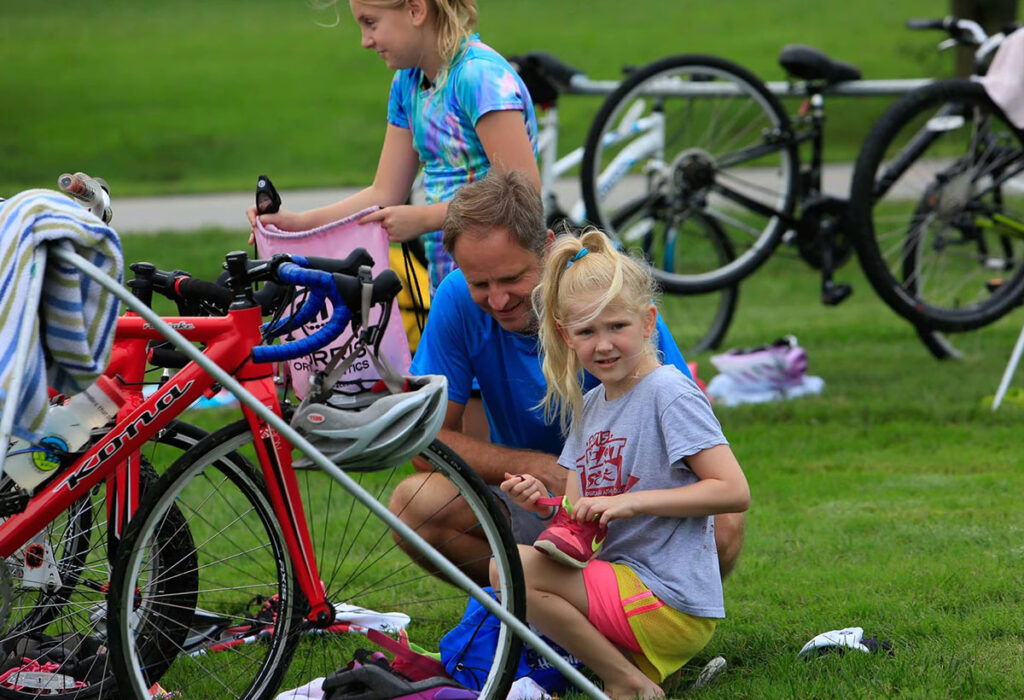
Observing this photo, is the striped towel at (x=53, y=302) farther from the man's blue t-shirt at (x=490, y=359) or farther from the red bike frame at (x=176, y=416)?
the man's blue t-shirt at (x=490, y=359)

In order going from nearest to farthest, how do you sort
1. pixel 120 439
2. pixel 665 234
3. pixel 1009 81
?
pixel 120 439
pixel 1009 81
pixel 665 234

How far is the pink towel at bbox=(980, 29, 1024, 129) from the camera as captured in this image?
229 inches

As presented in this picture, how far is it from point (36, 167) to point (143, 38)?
12.8m

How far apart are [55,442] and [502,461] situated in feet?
3.57

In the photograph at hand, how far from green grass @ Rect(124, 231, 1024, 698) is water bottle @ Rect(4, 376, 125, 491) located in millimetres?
1601

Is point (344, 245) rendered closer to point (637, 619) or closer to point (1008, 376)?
point (637, 619)

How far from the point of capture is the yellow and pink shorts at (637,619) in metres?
3.13

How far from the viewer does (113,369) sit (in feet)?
10.3

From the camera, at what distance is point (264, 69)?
25.0m

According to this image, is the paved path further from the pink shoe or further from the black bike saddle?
the pink shoe

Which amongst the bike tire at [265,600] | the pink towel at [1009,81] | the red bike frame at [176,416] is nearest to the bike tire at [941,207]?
the pink towel at [1009,81]

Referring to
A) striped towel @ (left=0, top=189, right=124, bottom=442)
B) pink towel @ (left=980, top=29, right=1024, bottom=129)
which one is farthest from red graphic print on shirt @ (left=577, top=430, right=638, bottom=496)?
pink towel @ (left=980, top=29, right=1024, bottom=129)

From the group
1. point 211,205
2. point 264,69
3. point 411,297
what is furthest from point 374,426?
point 264,69

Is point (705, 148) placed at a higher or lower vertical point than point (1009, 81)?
lower
